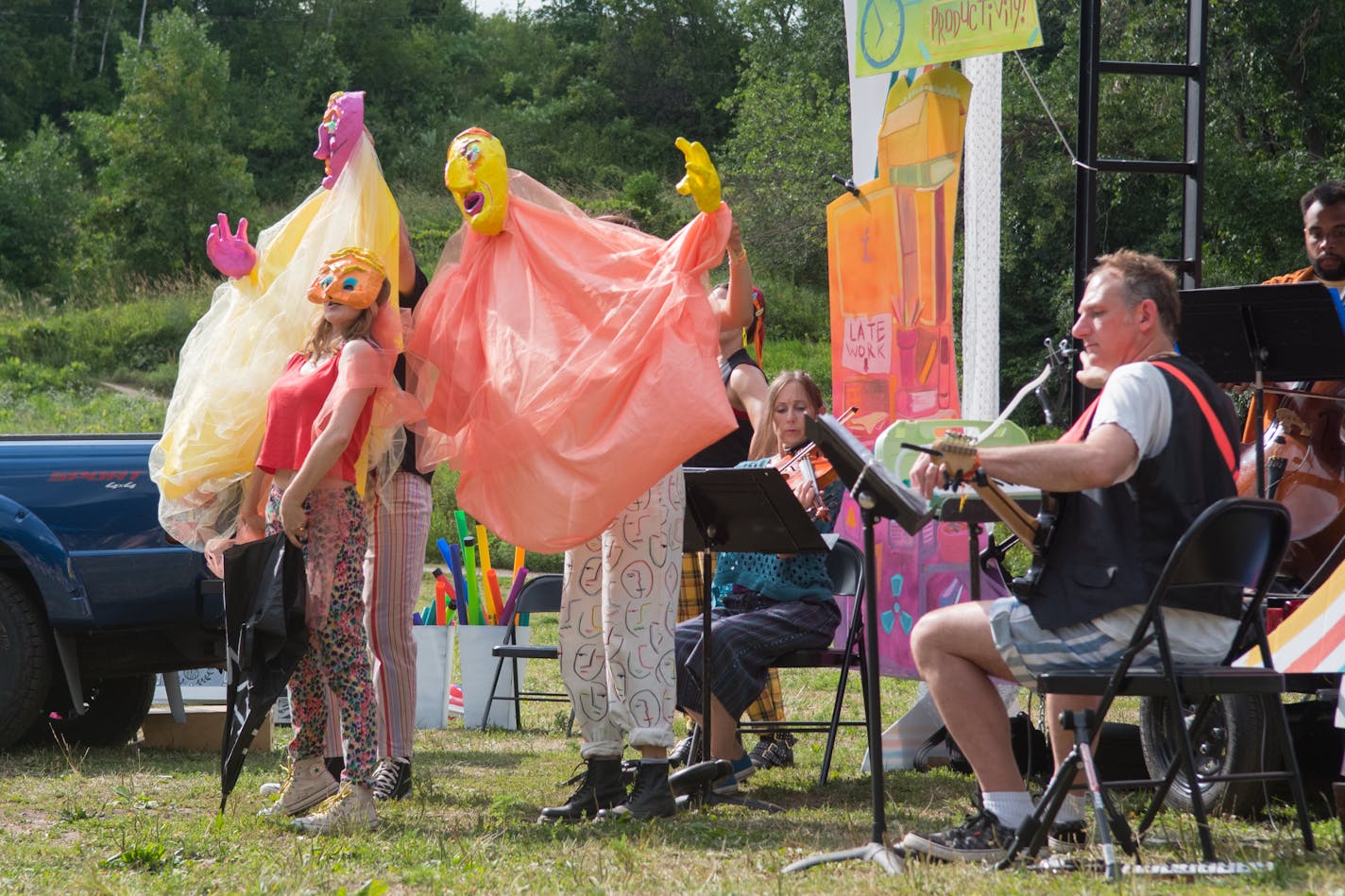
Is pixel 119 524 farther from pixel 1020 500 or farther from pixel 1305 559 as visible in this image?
pixel 1305 559

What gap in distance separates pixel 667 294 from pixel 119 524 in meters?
2.67

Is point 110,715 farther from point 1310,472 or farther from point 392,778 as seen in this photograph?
point 1310,472

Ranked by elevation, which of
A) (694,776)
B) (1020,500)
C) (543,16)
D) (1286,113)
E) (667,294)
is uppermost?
(543,16)

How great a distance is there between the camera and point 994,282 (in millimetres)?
6070

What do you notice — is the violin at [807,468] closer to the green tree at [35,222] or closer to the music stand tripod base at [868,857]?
the music stand tripod base at [868,857]

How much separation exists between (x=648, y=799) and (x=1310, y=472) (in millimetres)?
2681

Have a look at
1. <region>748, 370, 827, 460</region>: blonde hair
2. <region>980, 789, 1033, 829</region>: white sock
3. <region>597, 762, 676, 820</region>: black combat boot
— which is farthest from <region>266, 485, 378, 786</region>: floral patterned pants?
<region>980, 789, 1033, 829</region>: white sock

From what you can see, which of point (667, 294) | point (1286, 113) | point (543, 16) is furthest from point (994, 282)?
point (543, 16)

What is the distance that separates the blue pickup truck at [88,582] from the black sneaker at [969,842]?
10.5 feet

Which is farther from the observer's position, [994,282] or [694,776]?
[994,282]

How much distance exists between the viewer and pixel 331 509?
442 cm

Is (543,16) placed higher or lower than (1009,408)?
higher

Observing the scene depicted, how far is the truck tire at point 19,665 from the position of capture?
18.2 feet

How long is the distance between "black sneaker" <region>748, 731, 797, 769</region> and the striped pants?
1545 mm
